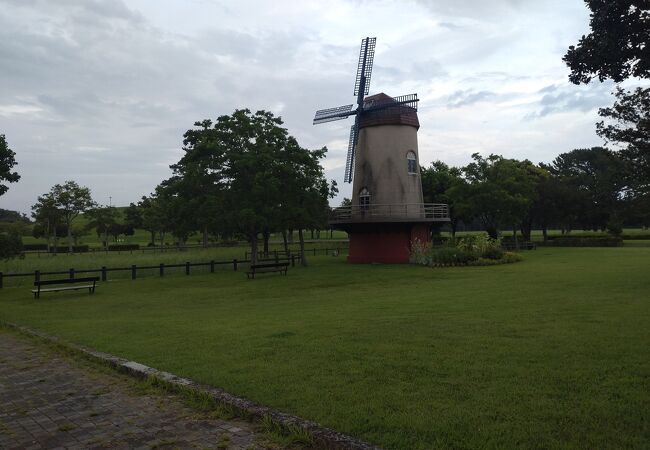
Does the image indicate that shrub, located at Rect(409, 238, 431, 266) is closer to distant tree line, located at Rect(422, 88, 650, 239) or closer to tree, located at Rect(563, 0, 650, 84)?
distant tree line, located at Rect(422, 88, 650, 239)

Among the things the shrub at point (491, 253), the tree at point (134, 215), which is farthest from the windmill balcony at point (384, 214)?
the tree at point (134, 215)

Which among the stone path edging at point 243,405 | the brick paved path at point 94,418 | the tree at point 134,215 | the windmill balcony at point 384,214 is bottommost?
the brick paved path at point 94,418

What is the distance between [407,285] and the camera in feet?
56.5

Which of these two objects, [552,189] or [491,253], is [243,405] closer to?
[491,253]

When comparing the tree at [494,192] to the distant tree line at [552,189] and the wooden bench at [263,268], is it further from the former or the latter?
the wooden bench at [263,268]

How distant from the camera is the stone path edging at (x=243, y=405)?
154 inches

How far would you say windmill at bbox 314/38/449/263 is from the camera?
2848 centimetres

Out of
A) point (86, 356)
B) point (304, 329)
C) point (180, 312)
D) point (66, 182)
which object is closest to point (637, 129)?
point (304, 329)

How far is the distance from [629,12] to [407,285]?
12924 millimetres

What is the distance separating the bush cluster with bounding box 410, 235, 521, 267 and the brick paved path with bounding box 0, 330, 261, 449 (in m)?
20.1

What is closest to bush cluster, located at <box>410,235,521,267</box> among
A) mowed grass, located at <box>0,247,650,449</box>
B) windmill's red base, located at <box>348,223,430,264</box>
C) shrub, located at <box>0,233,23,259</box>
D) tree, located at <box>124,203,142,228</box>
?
windmill's red base, located at <box>348,223,430,264</box>

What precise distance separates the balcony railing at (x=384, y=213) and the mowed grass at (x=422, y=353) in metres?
13.5

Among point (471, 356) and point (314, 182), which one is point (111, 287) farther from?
point (471, 356)

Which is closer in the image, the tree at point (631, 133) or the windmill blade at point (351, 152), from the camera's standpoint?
the tree at point (631, 133)
